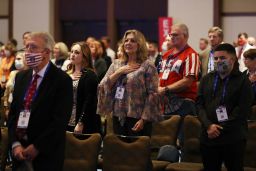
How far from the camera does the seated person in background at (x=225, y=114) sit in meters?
5.02

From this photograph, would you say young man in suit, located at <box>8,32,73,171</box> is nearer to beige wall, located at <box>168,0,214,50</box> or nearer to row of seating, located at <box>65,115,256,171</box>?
row of seating, located at <box>65,115,256,171</box>

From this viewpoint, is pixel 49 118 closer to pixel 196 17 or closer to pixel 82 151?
pixel 82 151

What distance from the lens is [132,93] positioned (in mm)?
5598

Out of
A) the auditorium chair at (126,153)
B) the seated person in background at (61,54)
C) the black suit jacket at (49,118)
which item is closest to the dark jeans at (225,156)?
the auditorium chair at (126,153)

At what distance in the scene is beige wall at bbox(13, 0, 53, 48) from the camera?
14758 millimetres

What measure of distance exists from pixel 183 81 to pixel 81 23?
918 cm

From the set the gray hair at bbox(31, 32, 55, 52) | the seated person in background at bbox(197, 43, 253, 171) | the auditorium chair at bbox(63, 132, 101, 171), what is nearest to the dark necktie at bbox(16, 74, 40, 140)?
the gray hair at bbox(31, 32, 55, 52)

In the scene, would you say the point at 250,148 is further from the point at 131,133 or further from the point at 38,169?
the point at 38,169

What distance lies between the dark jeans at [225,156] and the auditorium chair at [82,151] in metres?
0.97

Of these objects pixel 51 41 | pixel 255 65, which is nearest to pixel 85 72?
pixel 51 41

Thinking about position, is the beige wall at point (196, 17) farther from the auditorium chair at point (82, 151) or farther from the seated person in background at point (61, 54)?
the auditorium chair at point (82, 151)

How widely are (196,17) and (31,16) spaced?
4090 millimetres

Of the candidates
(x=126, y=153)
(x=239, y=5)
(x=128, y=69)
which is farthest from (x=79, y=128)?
(x=239, y=5)

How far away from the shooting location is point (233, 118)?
502 centimetres
